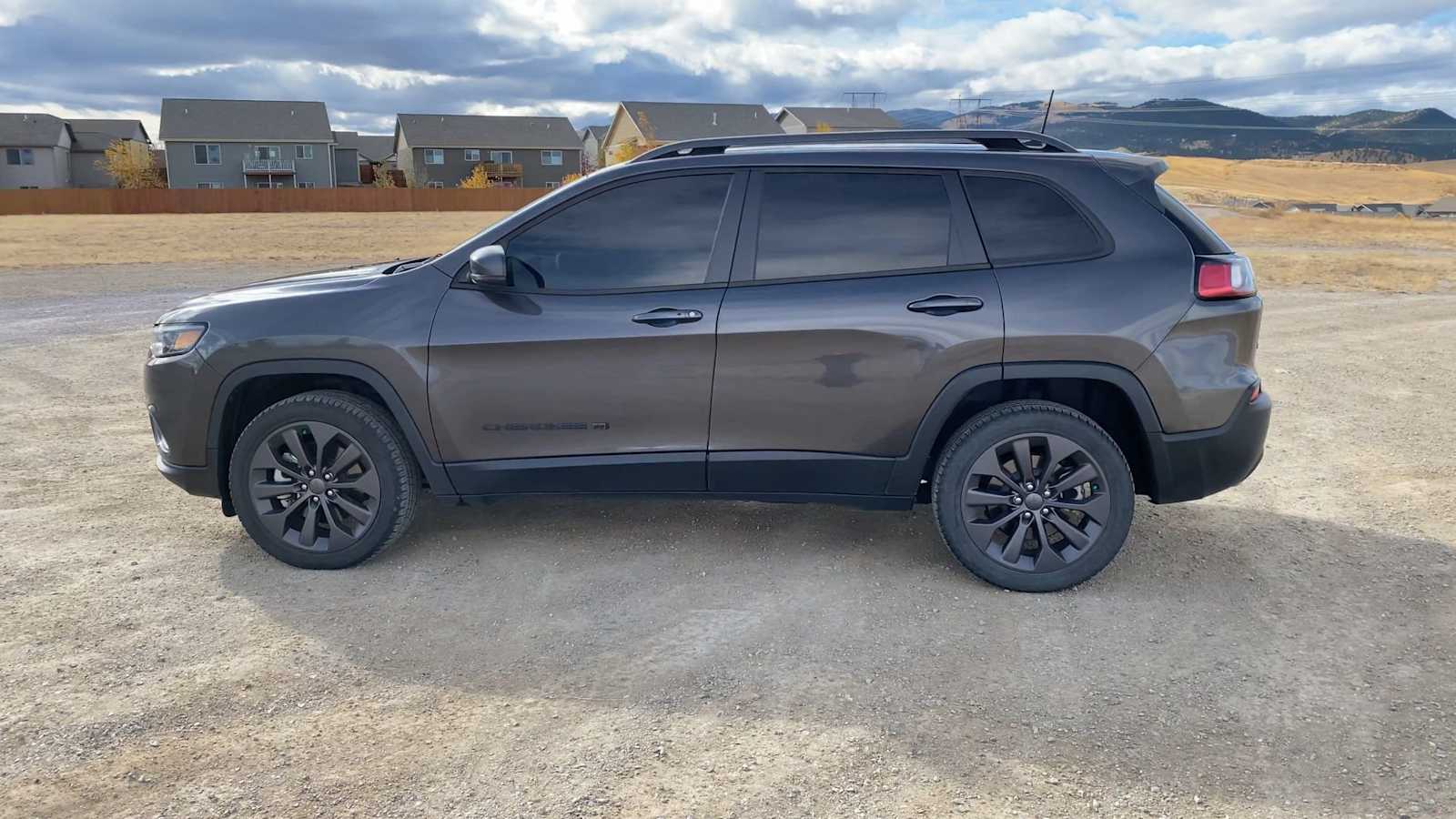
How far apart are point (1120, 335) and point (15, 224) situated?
143 ft

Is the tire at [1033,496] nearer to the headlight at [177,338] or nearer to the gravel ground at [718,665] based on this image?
the gravel ground at [718,665]

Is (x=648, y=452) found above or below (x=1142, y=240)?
below

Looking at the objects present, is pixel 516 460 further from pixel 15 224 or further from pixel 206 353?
pixel 15 224

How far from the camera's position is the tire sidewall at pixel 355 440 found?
442 cm

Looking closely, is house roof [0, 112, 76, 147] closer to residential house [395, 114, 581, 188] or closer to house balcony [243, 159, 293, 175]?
house balcony [243, 159, 293, 175]

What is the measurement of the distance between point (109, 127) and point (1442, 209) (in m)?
90.0

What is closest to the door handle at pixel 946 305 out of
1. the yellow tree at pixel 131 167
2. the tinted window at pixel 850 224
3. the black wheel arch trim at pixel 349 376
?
the tinted window at pixel 850 224

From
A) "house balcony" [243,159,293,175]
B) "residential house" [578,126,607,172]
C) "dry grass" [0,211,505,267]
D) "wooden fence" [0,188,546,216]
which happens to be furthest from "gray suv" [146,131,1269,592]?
"residential house" [578,126,607,172]

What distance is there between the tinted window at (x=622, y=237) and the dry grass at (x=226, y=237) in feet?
59.1

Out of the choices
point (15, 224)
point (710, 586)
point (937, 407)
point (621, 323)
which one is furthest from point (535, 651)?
point (15, 224)

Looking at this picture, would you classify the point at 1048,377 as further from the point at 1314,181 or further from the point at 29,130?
the point at 1314,181

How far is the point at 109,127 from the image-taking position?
3081 inches

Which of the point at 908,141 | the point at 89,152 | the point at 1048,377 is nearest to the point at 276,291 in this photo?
the point at 908,141

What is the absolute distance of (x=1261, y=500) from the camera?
18.5 feet
